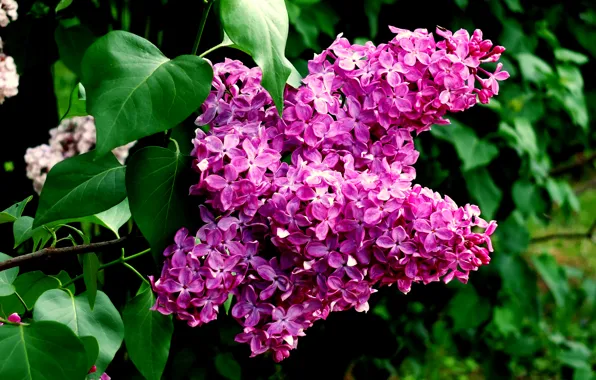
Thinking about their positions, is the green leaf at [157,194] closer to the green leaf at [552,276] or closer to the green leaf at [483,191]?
the green leaf at [483,191]

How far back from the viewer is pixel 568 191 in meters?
2.57

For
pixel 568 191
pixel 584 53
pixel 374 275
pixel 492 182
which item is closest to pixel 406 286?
pixel 374 275

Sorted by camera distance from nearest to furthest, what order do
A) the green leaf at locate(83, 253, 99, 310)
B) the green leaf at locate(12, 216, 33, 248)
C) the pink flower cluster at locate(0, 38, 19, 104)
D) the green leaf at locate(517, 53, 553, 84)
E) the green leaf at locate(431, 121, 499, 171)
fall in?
1. the green leaf at locate(83, 253, 99, 310)
2. the green leaf at locate(12, 216, 33, 248)
3. the pink flower cluster at locate(0, 38, 19, 104)
4. the green leaf at locate(431, 121, 499, 171)
5. the green leaf at locate(517, 53, 553, 84)

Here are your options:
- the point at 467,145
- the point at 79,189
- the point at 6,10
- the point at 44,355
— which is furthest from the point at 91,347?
the point at 467,145

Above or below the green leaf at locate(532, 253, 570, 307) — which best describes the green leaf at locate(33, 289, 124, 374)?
above

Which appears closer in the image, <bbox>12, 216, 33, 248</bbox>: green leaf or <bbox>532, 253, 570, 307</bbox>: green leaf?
<bbox>12, 216, 33, 248</bbox>: green leaf

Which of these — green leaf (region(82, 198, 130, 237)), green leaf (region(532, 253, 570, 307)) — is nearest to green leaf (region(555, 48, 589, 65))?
green leaf (region(532, 253, 570, 307))

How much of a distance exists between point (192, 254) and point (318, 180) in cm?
15

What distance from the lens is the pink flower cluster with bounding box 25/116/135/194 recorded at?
1660 millimetres

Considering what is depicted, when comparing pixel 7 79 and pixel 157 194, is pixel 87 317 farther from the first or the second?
pixel 7 79

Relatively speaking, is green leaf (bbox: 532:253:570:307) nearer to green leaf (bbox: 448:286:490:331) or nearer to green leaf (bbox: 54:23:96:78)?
green leaf (bbox: 448:286:490:331)

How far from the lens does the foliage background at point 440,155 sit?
1825mm

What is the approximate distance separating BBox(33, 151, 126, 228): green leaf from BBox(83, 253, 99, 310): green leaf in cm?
9

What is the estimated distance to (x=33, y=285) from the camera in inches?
45.2
